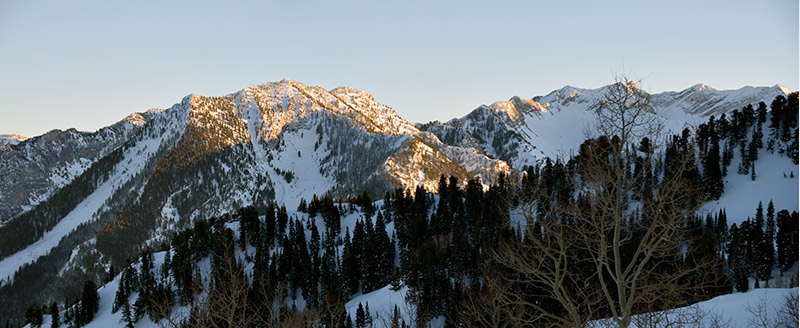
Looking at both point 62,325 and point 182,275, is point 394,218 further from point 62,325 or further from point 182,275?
point 62,325

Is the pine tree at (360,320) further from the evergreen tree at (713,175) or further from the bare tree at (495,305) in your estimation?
the evergreen tree at (713,175)

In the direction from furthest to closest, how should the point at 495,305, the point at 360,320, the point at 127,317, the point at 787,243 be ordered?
the point at 127,317
the point at 787,243
the point at 360,320
the point at 495,305

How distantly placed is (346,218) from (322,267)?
3369cm

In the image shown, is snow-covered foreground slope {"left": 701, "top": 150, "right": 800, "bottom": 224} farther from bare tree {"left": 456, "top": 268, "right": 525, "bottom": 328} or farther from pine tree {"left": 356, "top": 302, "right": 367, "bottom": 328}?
bare tree {"left": 456, "top": 268, "right": 525, "bottom": 328}

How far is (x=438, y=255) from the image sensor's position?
96.6 meters

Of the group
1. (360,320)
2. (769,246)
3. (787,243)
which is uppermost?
(787,243)

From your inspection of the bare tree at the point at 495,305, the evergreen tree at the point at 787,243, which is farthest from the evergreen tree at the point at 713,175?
the bare tree at the point at 495,305

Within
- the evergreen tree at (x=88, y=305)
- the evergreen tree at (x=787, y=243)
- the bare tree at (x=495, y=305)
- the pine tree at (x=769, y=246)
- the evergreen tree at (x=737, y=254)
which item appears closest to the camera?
the bare tree at (x=495, y=305)

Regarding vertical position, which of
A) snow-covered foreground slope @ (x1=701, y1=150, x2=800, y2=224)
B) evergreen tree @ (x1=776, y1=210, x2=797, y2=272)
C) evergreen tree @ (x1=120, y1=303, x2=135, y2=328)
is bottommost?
evergreen tree @ (x1=120, y1=303, x2=135, y2=328)

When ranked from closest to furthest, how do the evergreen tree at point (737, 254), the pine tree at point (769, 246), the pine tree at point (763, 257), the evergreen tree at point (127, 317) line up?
the pine tree at point (763, 257), the pine tree at point (769, 246), the evergreen tree at point (737, 254), the evergreen tree at point (127, 317)

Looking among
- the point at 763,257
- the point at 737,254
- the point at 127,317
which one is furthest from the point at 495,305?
the point at 127,317

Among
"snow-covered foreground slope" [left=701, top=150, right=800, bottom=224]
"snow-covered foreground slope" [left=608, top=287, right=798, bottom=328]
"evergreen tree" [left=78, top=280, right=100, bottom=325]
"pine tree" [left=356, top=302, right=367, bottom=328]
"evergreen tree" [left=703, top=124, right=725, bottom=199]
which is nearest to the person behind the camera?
"snow-covered foreground slope" [left=608, top=287, right=798, bottom=328]

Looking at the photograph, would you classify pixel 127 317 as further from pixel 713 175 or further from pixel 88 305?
pixel 713 175

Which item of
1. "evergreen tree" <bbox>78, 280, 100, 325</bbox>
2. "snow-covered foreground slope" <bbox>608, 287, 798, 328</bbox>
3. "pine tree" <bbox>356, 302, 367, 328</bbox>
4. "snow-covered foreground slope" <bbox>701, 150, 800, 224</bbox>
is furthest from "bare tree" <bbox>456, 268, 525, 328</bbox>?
"evergreen tree" <bbox>78, 280, 100, 325</bbox>
